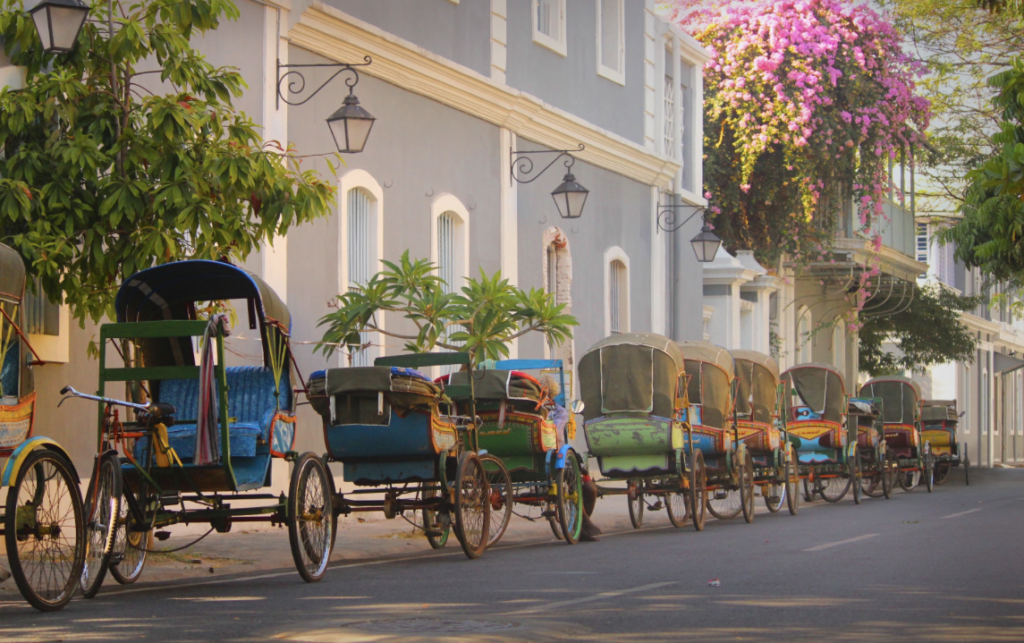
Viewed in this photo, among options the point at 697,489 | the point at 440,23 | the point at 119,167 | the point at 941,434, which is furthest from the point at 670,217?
the point at 119,167

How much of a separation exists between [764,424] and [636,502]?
2.33 metres

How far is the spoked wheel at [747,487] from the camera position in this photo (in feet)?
57.3

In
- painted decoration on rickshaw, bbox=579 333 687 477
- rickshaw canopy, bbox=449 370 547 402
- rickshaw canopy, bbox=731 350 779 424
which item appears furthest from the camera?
rickshaw canopy, bbox=731 350 779 424

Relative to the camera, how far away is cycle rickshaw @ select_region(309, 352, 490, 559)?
36.2 feet

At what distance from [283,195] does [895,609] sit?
5.47 m

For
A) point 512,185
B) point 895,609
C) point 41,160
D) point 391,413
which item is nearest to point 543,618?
point 895,609

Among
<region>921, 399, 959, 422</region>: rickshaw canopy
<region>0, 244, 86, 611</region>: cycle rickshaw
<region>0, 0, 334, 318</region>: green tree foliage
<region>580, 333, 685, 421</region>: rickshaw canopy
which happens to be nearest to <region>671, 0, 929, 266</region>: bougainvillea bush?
<region>921, 399, 959, 422</region>: rickshaw canopy

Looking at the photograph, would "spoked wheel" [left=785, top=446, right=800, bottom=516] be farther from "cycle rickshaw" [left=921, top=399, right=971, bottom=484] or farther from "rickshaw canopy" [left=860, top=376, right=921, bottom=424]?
"cycle rickshaw" [left=921, top=399, right=971, bottom=484]

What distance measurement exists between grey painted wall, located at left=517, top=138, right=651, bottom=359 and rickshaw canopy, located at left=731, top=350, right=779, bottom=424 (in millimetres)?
3671

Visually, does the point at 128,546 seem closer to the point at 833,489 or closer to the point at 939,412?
the point at 833,489

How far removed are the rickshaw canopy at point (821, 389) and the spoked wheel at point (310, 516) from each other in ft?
44.0

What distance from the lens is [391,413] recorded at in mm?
11172

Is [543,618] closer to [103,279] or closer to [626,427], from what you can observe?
[103,279]

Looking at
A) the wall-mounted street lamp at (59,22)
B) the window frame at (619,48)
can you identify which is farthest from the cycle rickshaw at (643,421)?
the window frame at (619,48)
